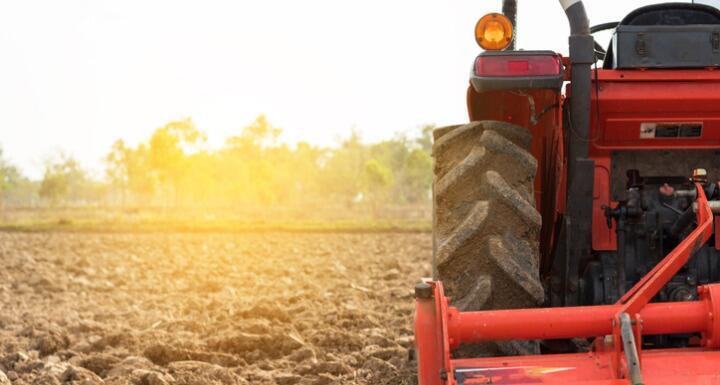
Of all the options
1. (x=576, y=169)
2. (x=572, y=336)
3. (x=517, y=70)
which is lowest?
(x=572, y=336)

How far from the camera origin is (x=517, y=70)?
3.59m

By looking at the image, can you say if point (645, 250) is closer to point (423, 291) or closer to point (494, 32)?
point (494, 32)

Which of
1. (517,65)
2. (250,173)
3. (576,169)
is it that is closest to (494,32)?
(517,65)

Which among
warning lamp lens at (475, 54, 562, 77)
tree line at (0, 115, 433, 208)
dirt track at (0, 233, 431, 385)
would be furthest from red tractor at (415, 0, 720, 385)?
tree line at (0, 115, 433, 208)

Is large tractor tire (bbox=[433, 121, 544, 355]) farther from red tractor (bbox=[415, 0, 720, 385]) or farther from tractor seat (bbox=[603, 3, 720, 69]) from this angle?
tractor seat (bbox=[603, 3, 720, 69])

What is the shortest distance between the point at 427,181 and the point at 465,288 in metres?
70.2

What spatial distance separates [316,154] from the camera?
322ft

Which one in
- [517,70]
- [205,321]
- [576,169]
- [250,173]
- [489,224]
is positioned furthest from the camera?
[250,173]

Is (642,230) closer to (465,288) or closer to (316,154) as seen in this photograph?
(465,288)

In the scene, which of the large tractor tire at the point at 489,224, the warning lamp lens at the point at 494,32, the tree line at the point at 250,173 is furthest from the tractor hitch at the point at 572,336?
the tree line at the point at 250,173

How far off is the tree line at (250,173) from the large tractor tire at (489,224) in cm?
5887

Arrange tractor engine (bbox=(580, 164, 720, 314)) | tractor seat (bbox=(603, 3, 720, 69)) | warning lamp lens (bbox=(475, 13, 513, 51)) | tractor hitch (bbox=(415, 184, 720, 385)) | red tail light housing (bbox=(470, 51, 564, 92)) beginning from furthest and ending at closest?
tractor seat (bbox=(603, 3, 720, 69)) < tractor engine (bbox=(580, 164, 720, 314)) < warning lamp lens (bbox=(475, 13, 513, 51)) < red tail light housing (bbox=(470, 51, 564, 92)) < tractor hitch (bbox=(415, 184, 720, 385))

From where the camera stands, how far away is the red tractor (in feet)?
9.99

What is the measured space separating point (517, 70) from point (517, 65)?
20 mm
